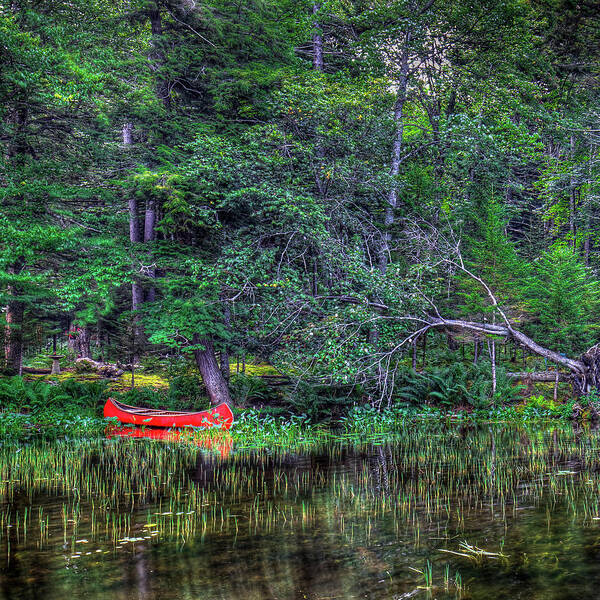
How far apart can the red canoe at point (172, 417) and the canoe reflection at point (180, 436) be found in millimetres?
202

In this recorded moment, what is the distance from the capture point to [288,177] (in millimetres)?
16266

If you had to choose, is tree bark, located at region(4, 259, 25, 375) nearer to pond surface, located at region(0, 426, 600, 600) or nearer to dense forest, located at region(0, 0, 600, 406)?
dense forest, located at region(0, 0, 600, 406)

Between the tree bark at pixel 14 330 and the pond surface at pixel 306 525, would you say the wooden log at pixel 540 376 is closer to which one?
the pond surface at pixel 306 525

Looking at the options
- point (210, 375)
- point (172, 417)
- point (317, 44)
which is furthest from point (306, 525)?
point (317, 44)

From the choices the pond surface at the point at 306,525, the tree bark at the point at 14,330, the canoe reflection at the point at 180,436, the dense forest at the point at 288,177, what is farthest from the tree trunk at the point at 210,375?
the pond surface at the point at 306,525

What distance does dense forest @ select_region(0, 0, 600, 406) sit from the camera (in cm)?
1529

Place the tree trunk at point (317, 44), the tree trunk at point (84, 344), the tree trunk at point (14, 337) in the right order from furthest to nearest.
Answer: the tree trunk at point (84, 344)
the tree trunk at point (317, 44)
the tree trunk at point (14, 337)

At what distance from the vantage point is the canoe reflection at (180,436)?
39.9 ft

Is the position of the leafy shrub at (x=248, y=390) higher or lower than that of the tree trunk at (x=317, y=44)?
lower

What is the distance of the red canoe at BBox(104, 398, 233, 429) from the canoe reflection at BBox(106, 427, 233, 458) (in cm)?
20

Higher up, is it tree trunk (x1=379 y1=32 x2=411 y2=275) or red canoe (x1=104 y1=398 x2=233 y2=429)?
tree trunk (x1=379 y1=32 x2=411 y2=275)

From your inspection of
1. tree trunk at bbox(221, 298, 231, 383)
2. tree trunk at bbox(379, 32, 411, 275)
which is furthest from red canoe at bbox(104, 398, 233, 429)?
tree trunk at bbox(379, 32, 411, 275)

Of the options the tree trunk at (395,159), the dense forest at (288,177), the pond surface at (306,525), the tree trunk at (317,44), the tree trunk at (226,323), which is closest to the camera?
the pond surface at (306,525)

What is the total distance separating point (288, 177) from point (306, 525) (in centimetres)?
1208
